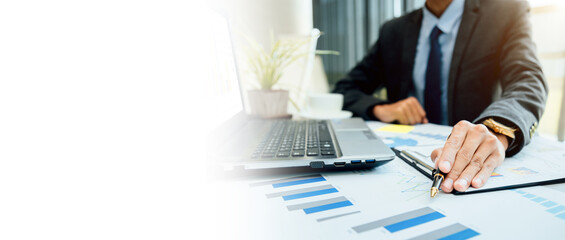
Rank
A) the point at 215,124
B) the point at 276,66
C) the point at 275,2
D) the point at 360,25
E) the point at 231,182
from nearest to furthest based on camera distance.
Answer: the point at 231,182 < the point at 215,124 < the point at 276,66 < the point at 275,2 < the point at 360,25

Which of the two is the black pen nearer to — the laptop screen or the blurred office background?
the laptop screen

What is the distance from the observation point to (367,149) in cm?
51

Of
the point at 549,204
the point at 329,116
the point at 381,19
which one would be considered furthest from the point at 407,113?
the point at 381,19

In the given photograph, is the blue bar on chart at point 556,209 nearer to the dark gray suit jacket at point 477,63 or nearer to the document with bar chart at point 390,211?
the document with bar chart at point 390,211

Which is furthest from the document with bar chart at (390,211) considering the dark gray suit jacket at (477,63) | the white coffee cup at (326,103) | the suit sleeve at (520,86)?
the white coffee cup at (326,103)

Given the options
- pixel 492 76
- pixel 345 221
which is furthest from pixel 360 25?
pixel 345 221

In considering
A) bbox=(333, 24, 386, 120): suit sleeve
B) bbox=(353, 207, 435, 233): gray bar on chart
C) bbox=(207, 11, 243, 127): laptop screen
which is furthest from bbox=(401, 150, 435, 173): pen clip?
bbox=(333, 24, 386, 120): suit sleeve

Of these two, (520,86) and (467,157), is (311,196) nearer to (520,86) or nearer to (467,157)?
(467,157)

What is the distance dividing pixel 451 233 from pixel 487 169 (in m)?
0.20

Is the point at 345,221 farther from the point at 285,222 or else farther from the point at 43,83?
the point at 43,83

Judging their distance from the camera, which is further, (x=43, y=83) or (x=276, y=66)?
(x=276, y=66)

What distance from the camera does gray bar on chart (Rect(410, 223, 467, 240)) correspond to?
29 centimetres

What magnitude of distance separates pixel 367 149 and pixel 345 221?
7.9 inches

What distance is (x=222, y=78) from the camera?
0.72 metres
